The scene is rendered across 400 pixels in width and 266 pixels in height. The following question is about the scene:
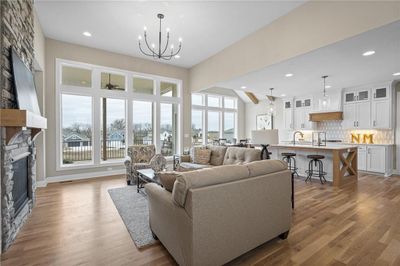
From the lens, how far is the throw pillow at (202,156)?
4.99m

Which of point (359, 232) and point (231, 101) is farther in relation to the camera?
point (231, 101)

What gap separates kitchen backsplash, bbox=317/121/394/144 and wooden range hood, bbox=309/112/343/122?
32cm

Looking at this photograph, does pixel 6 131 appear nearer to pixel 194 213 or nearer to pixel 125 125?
pixel 194 213

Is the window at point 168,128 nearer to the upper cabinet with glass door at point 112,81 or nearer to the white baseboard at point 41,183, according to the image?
the upper cabinet with glass door at point 112,81

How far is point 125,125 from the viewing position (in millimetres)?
6289

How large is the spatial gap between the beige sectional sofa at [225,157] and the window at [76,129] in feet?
9.37

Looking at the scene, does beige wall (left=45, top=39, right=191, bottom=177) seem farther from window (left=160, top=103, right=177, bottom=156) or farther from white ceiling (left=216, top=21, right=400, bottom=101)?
white ceiling (left=216, top=21, right=400, bottom=101)

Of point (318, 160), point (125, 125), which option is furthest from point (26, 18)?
point (318, 160)

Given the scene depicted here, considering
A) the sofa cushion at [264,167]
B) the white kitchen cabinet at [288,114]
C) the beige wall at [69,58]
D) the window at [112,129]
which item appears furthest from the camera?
the white kitchen cabinet at [288,114]

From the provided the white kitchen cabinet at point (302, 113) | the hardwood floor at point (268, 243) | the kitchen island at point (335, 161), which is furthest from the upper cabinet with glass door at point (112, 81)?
the white kitchen cabinet at point (302, 113)

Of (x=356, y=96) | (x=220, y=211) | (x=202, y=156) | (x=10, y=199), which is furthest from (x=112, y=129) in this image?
(x=356, y=96)

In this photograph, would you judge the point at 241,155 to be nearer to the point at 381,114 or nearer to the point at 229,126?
the point at 381,114

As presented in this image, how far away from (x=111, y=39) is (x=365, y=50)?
564cm

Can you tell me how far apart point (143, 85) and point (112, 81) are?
98 centimetres
